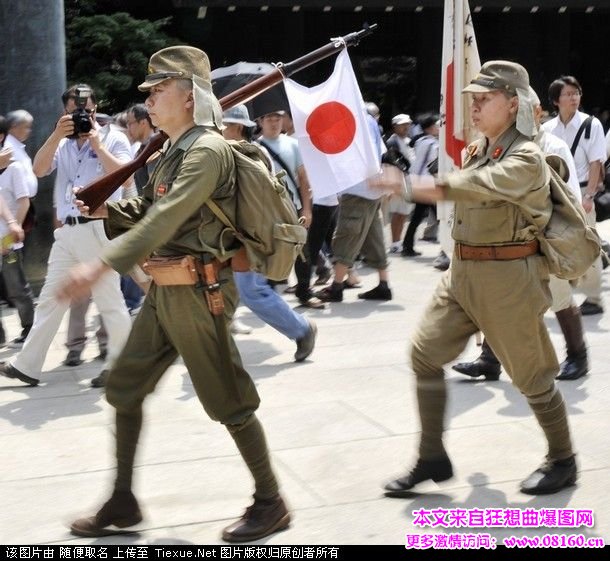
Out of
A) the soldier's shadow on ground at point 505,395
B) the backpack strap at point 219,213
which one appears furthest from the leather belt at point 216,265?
the soldier's shadow on ground at point 505,395

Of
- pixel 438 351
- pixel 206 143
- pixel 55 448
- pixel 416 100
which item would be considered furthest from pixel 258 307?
pixel 416 100

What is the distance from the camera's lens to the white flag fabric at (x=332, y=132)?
7676 millimetres

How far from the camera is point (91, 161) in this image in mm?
6883

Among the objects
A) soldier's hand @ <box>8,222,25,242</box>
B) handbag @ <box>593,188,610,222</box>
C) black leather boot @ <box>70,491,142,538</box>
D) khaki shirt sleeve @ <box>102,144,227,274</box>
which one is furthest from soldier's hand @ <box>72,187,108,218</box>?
handbag @ <box>593,188,610,222</box>

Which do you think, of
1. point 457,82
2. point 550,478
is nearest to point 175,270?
point 550,478

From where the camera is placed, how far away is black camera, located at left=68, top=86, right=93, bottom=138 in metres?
6.47

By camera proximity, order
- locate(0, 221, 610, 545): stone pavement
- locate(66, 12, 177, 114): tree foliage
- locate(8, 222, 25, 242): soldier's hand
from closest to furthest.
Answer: locate(0, 221, 610, 545): stone pavement
locate(8, 222, 25, 242): soldier's hand
locate(66, 12, 177, 114): tree foliage

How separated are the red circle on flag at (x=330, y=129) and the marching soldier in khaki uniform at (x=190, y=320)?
11.5 feet

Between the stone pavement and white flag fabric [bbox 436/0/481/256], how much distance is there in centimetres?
111

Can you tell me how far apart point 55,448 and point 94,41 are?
1123 cm

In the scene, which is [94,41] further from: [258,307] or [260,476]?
[260,476]

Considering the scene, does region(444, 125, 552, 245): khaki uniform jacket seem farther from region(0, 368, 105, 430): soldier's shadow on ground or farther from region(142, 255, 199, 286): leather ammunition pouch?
region(0, 368, 105, 430): soldier's shadow on ground

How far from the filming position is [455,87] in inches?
260

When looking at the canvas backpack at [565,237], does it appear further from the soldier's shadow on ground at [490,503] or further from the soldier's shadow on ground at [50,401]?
the soldier's shadow on ground at [50,401]
